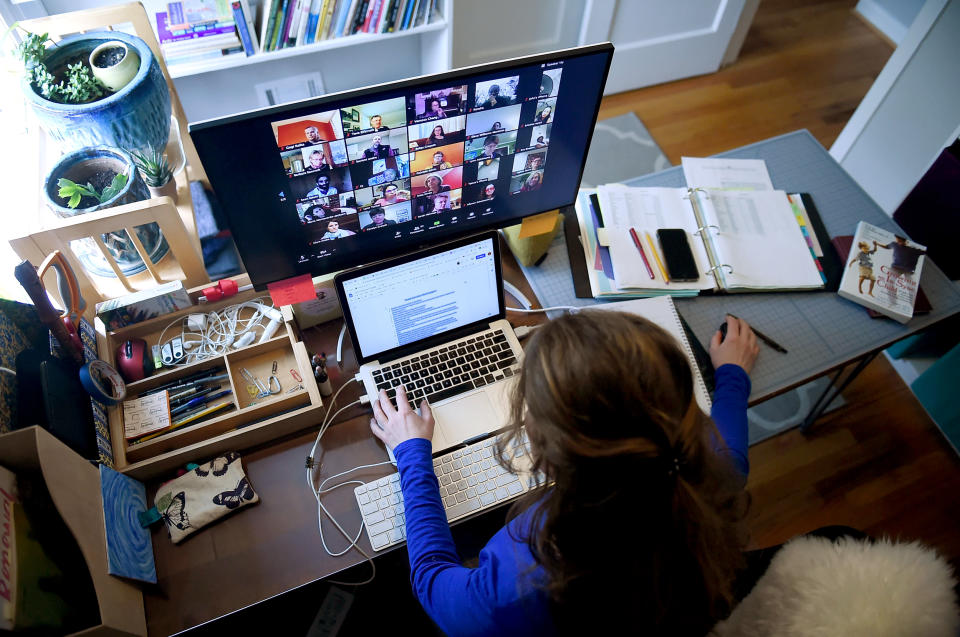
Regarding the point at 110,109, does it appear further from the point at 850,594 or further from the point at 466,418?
the point at 850,594

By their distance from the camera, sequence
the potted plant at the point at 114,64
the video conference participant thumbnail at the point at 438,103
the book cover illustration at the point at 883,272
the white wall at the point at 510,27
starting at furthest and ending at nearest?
1. the white wall at the point at 510,27
2. the book cover illustration at the point at 883,272
3. the potted plant at the point at 114,64
4. the video conference participant thumbnail at the point at 438,103

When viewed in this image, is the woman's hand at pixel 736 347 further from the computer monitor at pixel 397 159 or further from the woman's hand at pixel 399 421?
the woman's hand at pixel 399 421

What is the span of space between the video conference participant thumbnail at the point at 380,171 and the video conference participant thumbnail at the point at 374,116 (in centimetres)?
6

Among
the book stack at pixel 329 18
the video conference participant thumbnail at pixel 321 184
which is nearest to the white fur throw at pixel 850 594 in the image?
the video conference participant thumbnail at pixel 321 184

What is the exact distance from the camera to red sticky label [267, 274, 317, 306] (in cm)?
113

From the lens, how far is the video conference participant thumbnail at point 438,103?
937mm

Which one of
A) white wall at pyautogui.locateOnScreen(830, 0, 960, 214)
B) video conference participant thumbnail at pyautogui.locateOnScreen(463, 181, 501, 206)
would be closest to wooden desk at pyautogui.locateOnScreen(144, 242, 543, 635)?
video conference participant thumbnail at pyautogui.locateOnScreen(463, 181, 501, 206)

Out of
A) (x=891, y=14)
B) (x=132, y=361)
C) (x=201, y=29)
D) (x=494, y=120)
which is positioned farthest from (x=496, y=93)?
(x=891, y=14)

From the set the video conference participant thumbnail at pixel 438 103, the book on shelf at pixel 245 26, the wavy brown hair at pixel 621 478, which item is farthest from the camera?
the book on shelf at pixel 245 26

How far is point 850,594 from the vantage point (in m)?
0.92

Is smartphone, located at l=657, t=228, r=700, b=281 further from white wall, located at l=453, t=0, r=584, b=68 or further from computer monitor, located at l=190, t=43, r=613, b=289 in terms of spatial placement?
white wall, located at l=453, t=0, r=584, b=68

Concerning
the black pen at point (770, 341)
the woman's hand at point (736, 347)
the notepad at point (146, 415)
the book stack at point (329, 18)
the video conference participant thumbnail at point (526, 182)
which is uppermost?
the book stack at point (329, 18)

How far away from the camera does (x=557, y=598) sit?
30.7 inches

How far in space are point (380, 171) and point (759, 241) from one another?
2.97ft
